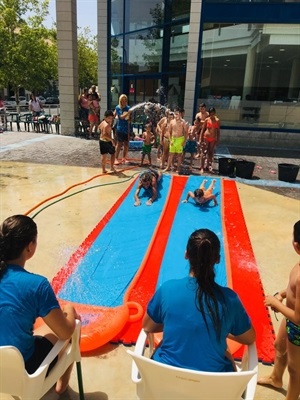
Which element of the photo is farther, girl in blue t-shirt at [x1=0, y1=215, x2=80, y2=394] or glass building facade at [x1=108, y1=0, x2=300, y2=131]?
glass building facade at [x1=108, y1=0, x2=300, y2=131]

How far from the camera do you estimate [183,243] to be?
18.8 ft

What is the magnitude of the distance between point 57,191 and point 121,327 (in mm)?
5037

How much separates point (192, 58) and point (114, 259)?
39.3ft

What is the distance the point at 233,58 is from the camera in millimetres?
14648

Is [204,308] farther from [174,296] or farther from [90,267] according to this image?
[90,267]

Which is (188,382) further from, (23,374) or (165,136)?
(165,136)

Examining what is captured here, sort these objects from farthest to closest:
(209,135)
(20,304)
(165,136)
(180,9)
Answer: (180,9)
(165,136)
(209,135)
(20,304)

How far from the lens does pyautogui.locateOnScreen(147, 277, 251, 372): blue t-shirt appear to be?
198 cm

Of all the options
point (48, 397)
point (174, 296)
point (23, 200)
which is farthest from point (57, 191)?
point (174, 296)

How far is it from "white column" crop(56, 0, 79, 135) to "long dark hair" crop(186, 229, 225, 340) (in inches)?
573

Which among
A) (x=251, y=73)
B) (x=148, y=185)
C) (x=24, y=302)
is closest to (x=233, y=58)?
(x=251, y=73)

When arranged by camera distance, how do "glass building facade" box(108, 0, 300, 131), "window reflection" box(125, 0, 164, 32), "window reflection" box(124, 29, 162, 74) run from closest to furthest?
"glass building facade" box(108, 0, 300, 131) → "window reflection" box(125, 0, 164, 32) → "window reflection" box(124, 29, 162, 74)

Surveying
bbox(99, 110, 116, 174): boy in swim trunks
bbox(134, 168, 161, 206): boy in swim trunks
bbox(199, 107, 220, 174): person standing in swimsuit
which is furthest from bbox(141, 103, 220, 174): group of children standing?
bbox(134, 168, 161, 206): boy in swim trunks

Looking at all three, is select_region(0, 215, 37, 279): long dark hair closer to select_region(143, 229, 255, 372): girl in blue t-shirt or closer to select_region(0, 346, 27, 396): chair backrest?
select_region(0, 346, 27, 396): chair backrest
